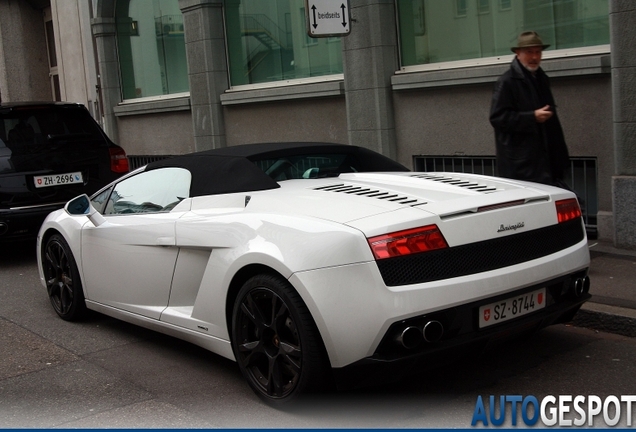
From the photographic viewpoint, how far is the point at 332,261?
3.97 m

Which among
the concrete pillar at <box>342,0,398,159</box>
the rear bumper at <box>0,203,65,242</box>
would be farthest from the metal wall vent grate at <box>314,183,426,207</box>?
the concrete pillar at <box>342,0,398,159</box>

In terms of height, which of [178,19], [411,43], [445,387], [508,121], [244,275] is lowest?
[445,387]

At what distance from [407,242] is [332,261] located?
365 millimetres

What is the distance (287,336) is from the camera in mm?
4270

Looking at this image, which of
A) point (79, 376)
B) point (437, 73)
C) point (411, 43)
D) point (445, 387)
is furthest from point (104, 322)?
point (411, 43)

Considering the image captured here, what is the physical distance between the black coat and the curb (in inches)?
45.4

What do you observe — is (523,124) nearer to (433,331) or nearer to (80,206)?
(433,331)

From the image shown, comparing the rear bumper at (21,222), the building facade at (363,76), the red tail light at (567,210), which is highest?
the building facade at (363,76)

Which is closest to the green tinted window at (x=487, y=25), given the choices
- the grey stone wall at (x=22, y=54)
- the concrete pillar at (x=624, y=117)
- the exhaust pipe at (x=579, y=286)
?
the concrete pillar at (x=624, y=117)

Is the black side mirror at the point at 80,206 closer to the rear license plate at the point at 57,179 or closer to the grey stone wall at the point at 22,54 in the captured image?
the rear license plate at the point at 57,179

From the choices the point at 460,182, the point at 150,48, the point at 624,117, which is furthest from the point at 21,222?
the point at 150,48

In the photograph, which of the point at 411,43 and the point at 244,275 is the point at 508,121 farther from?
the point at 411,43

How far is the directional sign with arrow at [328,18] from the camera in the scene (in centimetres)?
846

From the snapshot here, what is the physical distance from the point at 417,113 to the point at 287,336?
623cm
